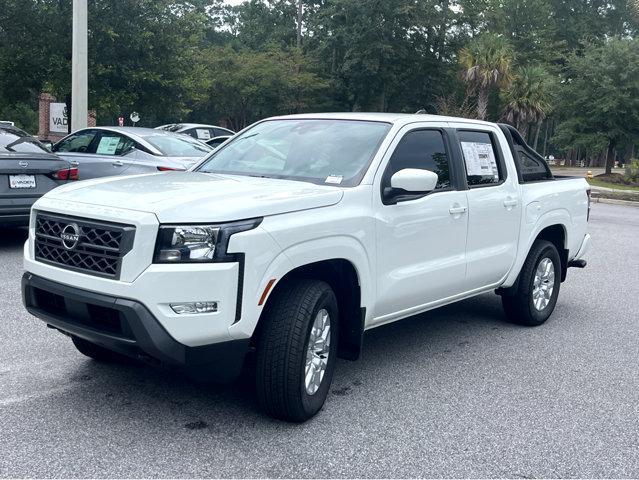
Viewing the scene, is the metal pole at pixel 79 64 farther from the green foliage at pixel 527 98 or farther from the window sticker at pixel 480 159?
the green foliage at pixel 527 98

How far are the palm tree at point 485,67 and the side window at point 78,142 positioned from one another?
1309 inches

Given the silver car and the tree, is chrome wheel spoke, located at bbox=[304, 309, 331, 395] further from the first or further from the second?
the tree

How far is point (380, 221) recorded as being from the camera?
4805 millimetres

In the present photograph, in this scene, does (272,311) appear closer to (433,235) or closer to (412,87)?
(433,235)

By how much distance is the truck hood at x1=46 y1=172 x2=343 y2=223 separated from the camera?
3918 mm

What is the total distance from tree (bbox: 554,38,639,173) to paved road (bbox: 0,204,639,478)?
101 feet

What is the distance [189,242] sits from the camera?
3.87 meters

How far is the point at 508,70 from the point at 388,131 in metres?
39.7

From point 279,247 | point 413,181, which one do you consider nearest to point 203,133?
point 413,181

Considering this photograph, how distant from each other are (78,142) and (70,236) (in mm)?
8089

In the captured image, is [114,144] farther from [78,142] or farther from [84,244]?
[84,244]

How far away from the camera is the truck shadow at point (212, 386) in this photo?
438 centimetres

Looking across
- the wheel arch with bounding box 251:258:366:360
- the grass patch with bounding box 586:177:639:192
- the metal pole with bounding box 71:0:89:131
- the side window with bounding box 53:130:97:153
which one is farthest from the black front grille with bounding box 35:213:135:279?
the grass patch with bounding box 586:177:639:192

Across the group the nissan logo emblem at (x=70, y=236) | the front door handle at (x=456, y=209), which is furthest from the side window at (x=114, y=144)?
the nissan logo emblem at (x=70, y=236)
